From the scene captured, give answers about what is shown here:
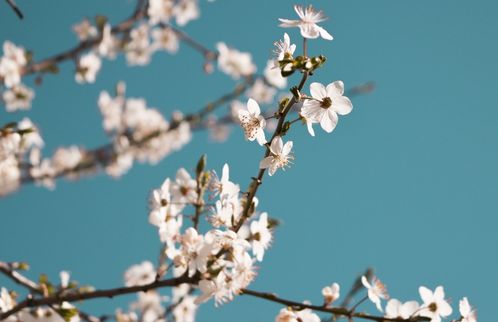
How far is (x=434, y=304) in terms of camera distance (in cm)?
218

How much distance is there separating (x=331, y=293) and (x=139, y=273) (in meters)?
2.40

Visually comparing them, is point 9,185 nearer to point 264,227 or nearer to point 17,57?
point 17,57

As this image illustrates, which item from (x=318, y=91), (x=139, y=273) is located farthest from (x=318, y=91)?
(x=139, y=273)

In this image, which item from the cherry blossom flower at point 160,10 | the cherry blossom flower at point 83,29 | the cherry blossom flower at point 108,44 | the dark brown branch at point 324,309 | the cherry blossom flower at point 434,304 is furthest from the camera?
the cherry blossom flower at point 83,29

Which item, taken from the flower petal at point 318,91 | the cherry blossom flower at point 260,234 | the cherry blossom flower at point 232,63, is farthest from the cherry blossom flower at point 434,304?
the cherry blossom flower at point 232,63

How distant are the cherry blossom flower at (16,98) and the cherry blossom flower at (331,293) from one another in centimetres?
388

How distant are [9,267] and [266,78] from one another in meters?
4.40

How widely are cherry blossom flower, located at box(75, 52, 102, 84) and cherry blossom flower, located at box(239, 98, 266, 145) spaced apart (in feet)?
11.9

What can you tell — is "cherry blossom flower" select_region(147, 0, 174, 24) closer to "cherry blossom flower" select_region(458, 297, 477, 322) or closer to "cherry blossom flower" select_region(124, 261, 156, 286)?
"cherry blossom flower" select_region(124, 261, 156, 286)

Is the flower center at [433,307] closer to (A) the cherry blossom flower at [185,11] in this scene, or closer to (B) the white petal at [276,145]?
(B) the white petal at [276,145]

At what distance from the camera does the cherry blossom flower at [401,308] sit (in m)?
2.09

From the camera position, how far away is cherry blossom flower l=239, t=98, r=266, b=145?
180 centimetres

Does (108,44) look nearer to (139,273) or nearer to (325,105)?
(139,273)

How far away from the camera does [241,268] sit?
202cm
